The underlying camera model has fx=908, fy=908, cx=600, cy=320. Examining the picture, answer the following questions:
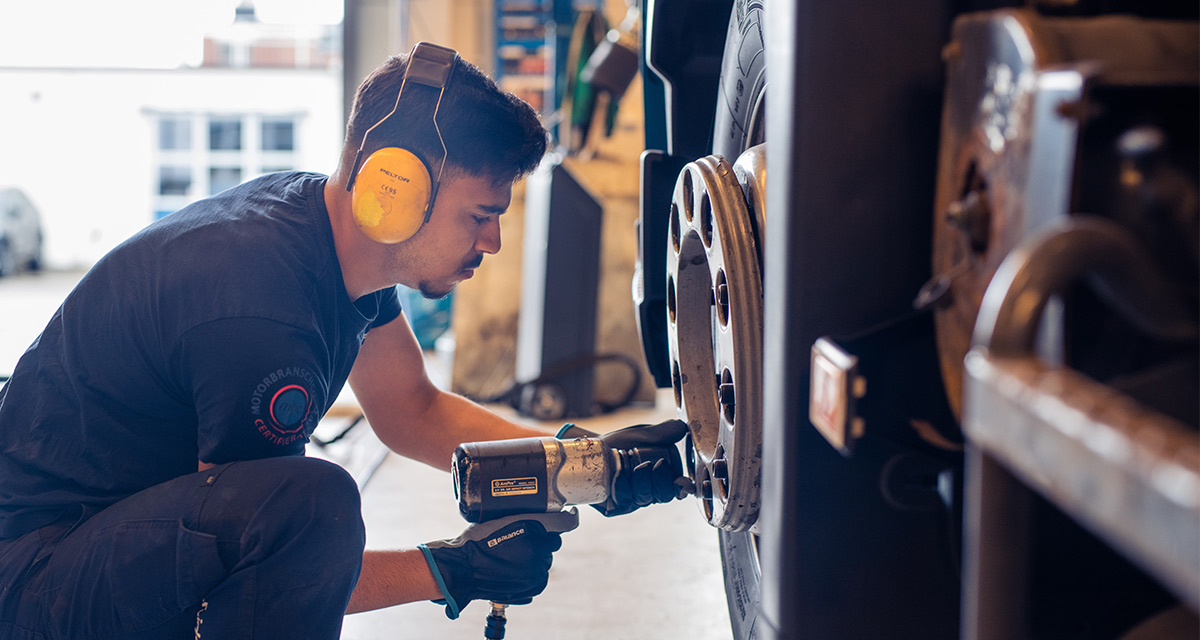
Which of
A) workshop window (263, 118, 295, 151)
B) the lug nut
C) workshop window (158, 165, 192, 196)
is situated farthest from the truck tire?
workshop window (158, 165, 192, 196)

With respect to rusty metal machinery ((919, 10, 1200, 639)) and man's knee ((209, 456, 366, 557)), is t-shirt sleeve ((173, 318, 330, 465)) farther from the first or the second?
rusty metal machinery ((919, 10, 1200, 639))

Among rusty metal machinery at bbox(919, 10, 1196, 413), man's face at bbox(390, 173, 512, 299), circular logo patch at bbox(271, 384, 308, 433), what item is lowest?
circular logo patch at bbox(271, 384, 308, 433)

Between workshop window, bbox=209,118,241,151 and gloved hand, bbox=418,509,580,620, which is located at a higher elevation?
workshop window, bbox=209,118,241,151

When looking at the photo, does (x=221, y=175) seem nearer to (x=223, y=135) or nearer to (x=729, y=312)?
(x=223, y=135)

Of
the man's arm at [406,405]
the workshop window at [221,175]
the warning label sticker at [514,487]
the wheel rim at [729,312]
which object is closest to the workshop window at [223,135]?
the workshop window at [221,175]

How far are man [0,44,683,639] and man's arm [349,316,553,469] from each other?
0.17 meters

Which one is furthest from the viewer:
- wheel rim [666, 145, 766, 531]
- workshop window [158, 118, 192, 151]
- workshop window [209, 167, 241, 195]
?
workshop window [158, 118, 192, 151]

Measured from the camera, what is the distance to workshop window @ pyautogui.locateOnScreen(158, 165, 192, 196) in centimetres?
1297

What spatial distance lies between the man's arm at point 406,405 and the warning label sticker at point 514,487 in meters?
0.38

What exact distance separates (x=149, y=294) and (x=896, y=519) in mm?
978

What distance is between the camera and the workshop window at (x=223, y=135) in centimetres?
1262

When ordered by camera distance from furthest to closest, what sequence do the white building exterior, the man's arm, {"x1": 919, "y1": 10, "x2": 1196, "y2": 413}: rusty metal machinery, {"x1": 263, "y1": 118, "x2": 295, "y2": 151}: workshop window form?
{"x1": 263, "y1": 118, "x2": 295, "y2": 151}: workshop window → the white building exterior → the man's arm → {"x1": 919, "y1": 10, "x2": 1196, "y2": 413}: rusty metal machinery

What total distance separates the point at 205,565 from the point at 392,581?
11.6 inches

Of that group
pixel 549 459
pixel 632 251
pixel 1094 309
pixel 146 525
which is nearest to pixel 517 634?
pixel 549 459
